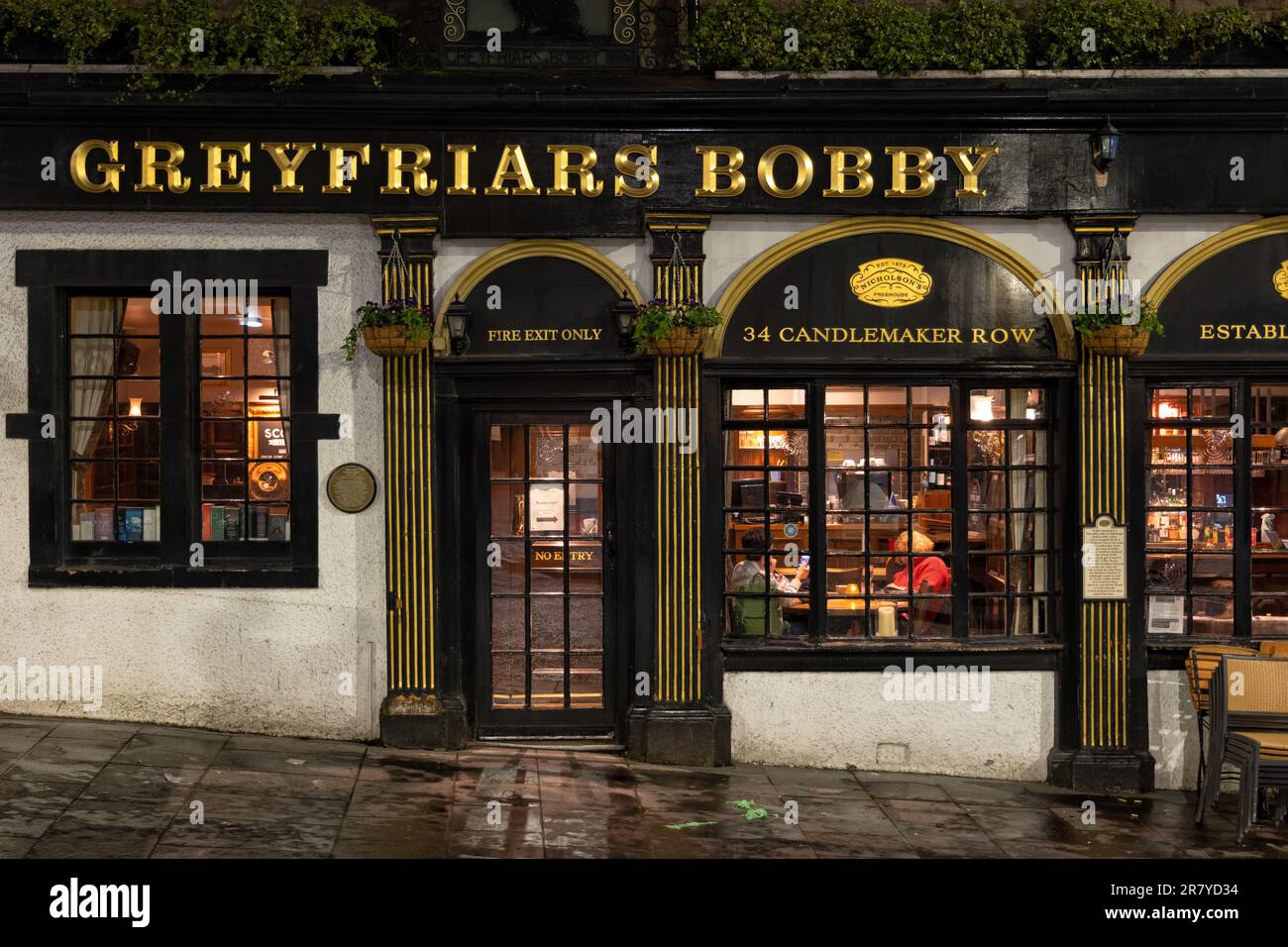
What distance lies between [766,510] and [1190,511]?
312 cm

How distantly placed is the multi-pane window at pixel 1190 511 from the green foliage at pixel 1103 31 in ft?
7.97

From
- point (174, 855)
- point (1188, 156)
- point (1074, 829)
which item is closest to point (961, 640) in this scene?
point (1074, 829)

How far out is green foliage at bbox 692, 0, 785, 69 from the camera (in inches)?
380

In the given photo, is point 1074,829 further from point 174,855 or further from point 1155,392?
point 174,855

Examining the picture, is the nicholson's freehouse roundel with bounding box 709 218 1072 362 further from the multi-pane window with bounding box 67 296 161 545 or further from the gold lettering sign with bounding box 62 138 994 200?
the multi-pane window with bounding box 67 296 161 545

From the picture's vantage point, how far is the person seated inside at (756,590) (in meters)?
10.0

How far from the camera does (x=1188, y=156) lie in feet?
32.2

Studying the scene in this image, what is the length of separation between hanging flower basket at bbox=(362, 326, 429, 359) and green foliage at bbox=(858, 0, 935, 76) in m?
3.75

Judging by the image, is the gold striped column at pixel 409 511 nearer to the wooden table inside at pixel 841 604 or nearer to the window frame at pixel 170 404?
the window frame at pixel 170 404

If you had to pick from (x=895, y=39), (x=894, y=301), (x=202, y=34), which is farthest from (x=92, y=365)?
(x=895, y=39)

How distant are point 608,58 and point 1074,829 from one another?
6212mm

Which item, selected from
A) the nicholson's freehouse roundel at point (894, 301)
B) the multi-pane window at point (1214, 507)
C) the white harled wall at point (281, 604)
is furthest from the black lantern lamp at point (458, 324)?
the multi-pane window at point (1214, 507)

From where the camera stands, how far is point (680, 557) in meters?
9.78

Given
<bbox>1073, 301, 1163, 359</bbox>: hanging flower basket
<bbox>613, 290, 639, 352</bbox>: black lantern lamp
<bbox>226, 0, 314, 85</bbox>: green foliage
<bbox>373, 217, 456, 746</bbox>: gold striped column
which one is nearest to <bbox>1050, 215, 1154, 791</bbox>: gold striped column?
<bbox>1073, 301, 1163, 359</bbox>: hanging flower basket
